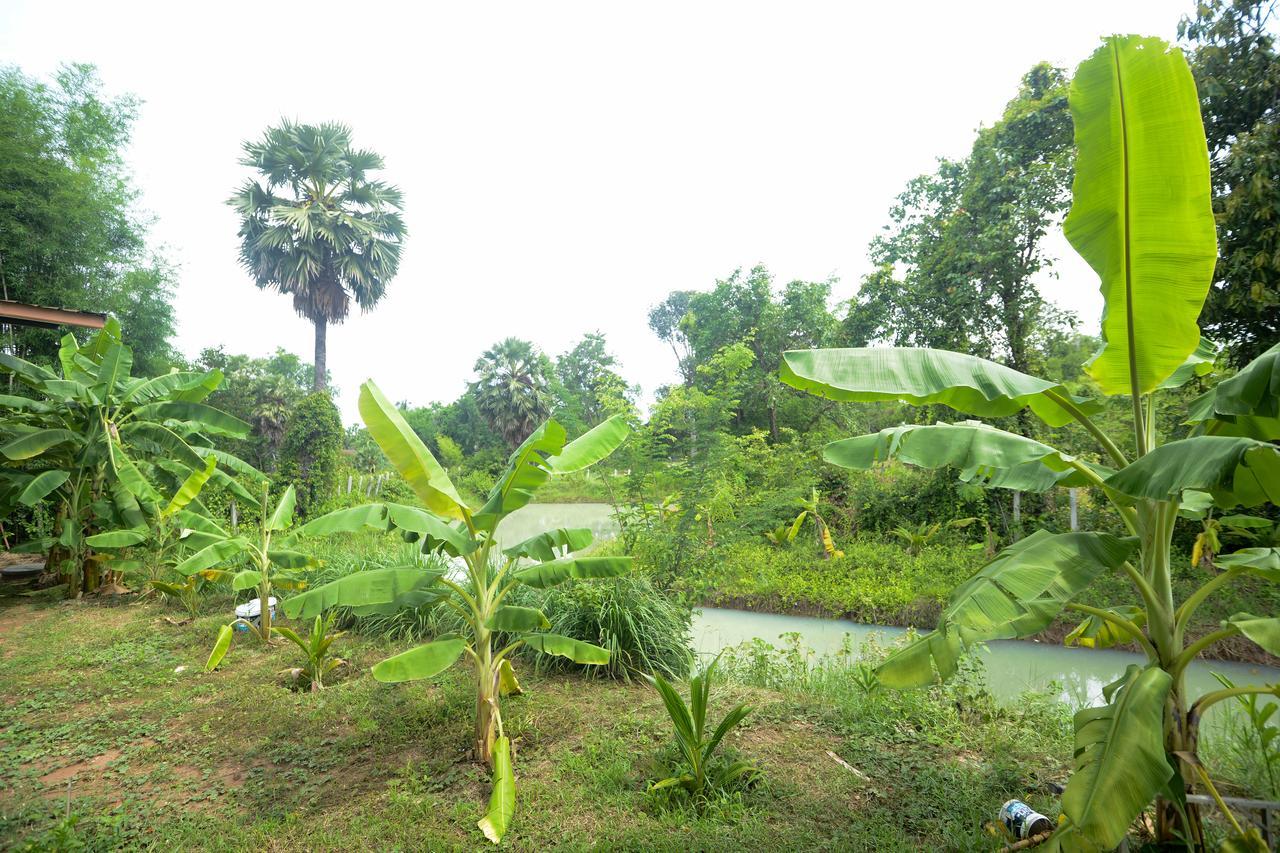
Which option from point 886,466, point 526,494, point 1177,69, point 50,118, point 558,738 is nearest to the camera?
point 1177,69

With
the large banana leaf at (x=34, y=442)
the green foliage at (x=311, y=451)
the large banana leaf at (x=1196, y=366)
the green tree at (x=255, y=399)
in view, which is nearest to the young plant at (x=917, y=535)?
the large banana leaf at (x=1196, y=366)

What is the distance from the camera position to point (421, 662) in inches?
112

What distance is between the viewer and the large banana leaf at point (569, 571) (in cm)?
343

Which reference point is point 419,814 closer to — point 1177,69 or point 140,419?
point 1177,69

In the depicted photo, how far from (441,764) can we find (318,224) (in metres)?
19.7

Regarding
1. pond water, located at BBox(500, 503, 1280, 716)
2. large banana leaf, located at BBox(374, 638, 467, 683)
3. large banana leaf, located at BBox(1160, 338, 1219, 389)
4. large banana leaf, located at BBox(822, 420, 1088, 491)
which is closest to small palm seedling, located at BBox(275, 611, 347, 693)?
large banana leaf, located at BBox(374, 638, 467, 683)

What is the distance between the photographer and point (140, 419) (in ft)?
21.8

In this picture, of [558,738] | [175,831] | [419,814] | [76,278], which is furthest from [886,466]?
[76,278]

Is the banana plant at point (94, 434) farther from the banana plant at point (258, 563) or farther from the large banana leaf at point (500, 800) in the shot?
the large banana leaf at point (500, 800)

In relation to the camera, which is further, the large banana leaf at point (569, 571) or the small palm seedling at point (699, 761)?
the large banana leaf at point (569, 571)

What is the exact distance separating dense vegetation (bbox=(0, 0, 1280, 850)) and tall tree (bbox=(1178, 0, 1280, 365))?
4cm

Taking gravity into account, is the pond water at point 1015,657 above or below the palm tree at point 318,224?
below

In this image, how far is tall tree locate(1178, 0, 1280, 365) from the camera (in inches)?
207

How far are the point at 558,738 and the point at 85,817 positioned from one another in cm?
225
